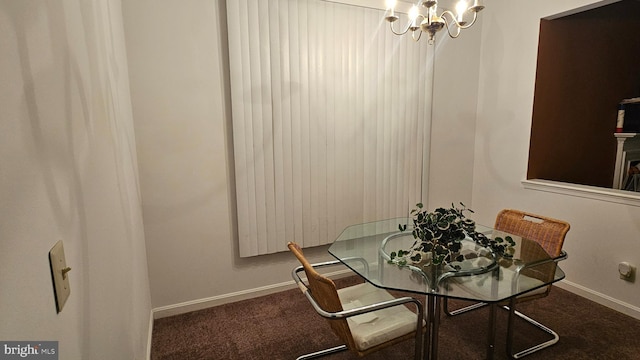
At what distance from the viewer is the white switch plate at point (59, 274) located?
1.93 ft

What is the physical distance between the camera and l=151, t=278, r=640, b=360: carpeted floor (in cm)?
200

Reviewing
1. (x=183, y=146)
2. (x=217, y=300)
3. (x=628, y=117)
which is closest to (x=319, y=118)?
(x=183, y=146)

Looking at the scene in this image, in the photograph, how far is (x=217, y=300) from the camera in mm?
2590

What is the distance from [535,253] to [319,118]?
182 centimetres

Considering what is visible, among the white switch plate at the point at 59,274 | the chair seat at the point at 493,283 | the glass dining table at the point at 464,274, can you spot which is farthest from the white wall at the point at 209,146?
the white switch plate at the point at 59,274

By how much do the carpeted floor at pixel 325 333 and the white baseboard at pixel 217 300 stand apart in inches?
2.1

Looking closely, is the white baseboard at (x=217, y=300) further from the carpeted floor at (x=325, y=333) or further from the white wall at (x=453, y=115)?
the white wall at (x=453, y=115)

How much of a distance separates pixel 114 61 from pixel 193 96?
0.75 meters

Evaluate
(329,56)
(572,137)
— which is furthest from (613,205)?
(329,56)

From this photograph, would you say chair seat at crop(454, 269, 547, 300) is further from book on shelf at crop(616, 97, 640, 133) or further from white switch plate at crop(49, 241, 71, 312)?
book on shelf at crop(616, 97, 640, 133)

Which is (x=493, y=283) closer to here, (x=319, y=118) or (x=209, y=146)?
(x=319, y=118)

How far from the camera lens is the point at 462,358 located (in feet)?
6.38

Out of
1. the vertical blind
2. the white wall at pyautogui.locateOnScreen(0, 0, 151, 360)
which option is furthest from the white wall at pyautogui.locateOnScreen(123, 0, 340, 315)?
the white wall at pyautogui.locateOnScreen(0, 0, 151, 360)

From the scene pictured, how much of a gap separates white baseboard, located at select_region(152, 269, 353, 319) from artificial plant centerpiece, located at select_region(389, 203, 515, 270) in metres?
1.40
